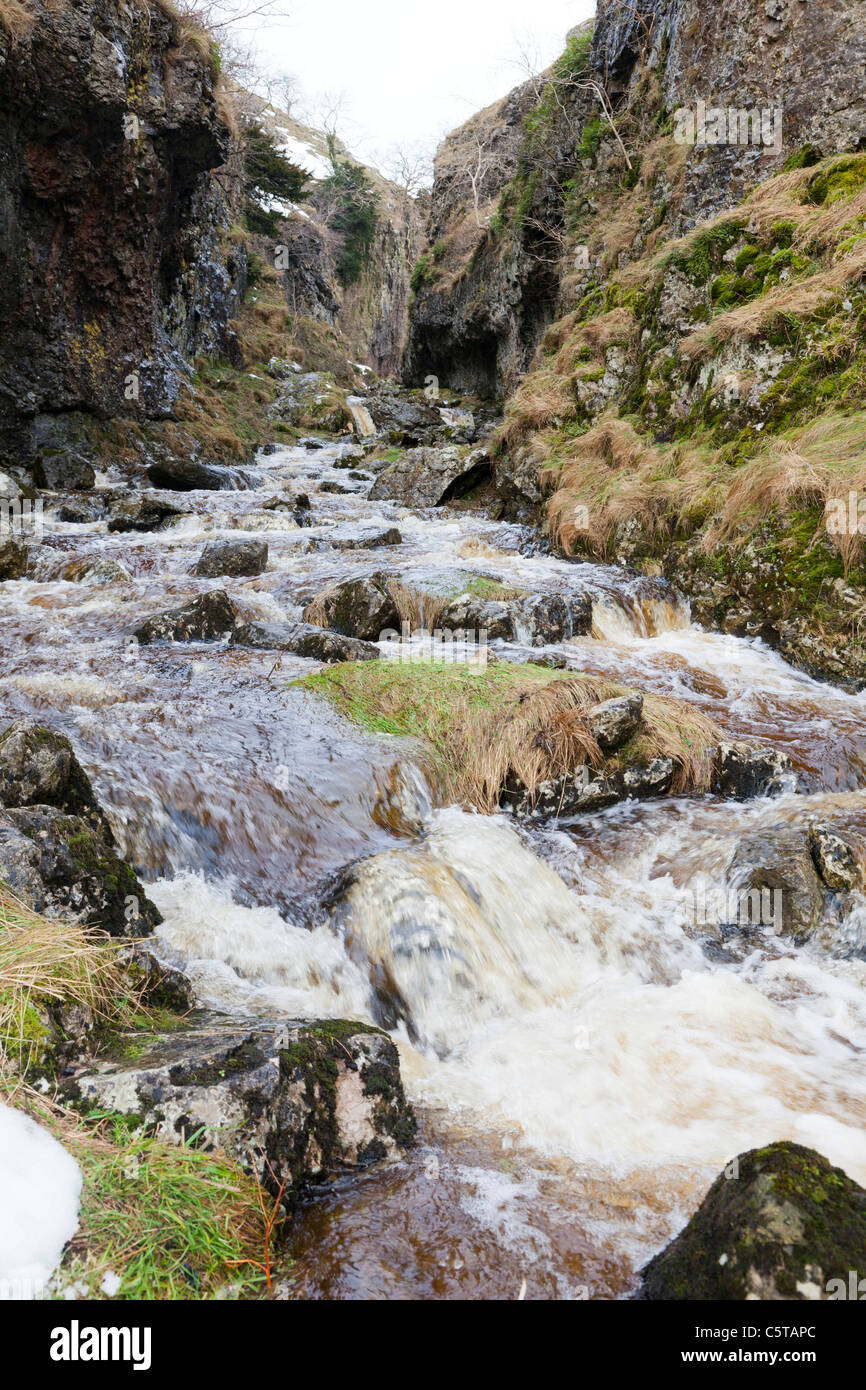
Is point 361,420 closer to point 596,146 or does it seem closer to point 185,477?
point 596,146

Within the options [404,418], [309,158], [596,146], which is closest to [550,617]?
[596,146]

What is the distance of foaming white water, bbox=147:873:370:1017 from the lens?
3.50 meters

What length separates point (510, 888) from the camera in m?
4.33

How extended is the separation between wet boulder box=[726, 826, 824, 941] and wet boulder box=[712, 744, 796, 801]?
82 centimetres

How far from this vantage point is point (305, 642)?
24.5ft

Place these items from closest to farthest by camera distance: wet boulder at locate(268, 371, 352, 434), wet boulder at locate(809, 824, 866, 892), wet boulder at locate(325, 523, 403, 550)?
wet boulder at locate(809, 824, 866, 892), wet boulder at locate(325, 523, 403, 550), wet boulder at locate(268, 371, 352, 434)

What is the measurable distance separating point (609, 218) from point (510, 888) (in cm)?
1730

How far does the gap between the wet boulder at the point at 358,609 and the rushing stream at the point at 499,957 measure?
134 centimetres

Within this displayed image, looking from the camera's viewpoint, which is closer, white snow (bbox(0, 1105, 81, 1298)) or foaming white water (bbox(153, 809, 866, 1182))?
white snow (bbox(0, 1105, 81, 1298))

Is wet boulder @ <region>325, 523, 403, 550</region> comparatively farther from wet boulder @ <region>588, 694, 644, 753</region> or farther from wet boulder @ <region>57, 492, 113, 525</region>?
wet boulder @ <region>588, 694, 644, 753</region>

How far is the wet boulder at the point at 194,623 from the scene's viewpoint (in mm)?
7758

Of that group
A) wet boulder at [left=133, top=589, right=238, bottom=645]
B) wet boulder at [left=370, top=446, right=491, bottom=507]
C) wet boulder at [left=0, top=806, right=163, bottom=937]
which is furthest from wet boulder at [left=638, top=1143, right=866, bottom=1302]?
wet boulder at [left=370, top=446, right=491, bottom=507]

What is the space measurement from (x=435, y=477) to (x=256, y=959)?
13546mm

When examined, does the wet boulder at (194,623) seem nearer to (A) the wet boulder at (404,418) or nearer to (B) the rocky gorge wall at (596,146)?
(B) the rocky gorge wall at (596,146)
